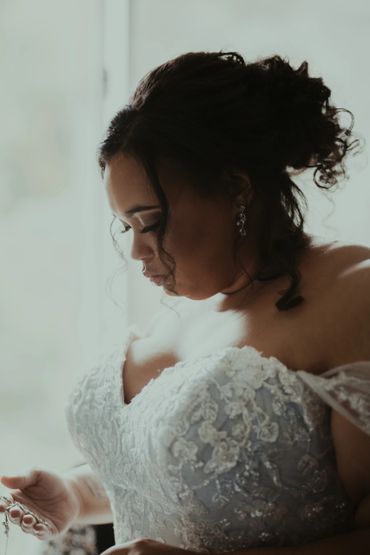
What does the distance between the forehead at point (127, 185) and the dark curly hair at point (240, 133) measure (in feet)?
0.04

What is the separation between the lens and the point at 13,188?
7.41 feet

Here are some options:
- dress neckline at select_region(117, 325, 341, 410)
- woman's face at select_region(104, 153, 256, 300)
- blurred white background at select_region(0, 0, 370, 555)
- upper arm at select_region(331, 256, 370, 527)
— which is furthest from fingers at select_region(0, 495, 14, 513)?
blurred white background at select_region(0, 0, 370, 555)

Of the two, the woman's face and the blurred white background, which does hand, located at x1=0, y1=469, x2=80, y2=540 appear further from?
the blurred white background

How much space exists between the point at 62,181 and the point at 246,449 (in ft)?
5.06

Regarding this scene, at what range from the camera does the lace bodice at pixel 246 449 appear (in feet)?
3.48

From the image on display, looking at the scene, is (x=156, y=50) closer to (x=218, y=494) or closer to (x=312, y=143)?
(x=312, y=143)

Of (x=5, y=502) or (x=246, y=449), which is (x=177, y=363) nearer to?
(x=246, y=449)

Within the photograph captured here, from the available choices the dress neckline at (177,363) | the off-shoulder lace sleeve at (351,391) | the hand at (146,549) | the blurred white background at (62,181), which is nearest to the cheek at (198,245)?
the dress neckline at (177,363)

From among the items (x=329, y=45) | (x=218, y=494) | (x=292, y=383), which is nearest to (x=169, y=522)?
(x=218, y=494)

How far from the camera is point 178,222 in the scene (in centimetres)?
118

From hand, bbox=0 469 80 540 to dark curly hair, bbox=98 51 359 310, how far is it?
45 centimetres

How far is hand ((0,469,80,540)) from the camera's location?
4.14ft

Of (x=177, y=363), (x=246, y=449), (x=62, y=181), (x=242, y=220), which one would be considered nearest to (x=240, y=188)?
(x=242, y=220)

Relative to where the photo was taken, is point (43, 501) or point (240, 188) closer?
point (240, 188)
